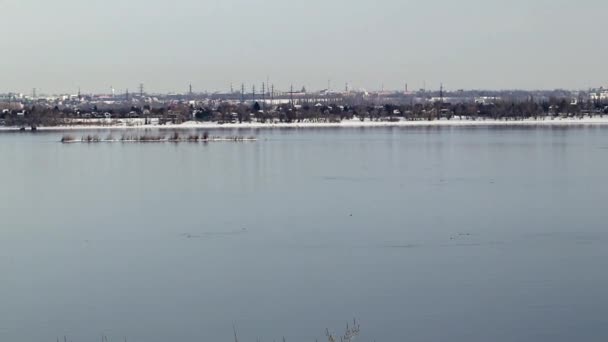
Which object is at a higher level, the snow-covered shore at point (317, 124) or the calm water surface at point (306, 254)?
the calm water surface at point (306, 254)

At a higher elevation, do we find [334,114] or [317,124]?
[334,114]

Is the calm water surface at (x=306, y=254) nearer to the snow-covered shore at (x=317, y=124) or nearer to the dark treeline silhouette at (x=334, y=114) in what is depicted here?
the snow-covered shore at (x=317, y=124)

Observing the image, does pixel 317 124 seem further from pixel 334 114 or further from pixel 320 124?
pixel 334 114

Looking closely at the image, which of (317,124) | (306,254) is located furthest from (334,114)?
(306,254)

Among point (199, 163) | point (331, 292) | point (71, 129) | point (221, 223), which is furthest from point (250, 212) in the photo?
point (71, 129)

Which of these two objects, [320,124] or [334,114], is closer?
[320,124]

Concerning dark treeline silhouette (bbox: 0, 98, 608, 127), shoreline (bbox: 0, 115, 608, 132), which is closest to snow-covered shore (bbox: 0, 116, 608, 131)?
shoreline (bbox: 0, 115, 608, 132)

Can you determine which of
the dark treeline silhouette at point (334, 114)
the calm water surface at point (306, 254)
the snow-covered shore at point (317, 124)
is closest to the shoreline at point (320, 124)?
the snow-covered shore at point (317, 124)

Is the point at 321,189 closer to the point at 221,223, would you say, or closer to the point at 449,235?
the point at 221,223

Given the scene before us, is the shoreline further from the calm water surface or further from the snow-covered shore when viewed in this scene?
the calm water surface
